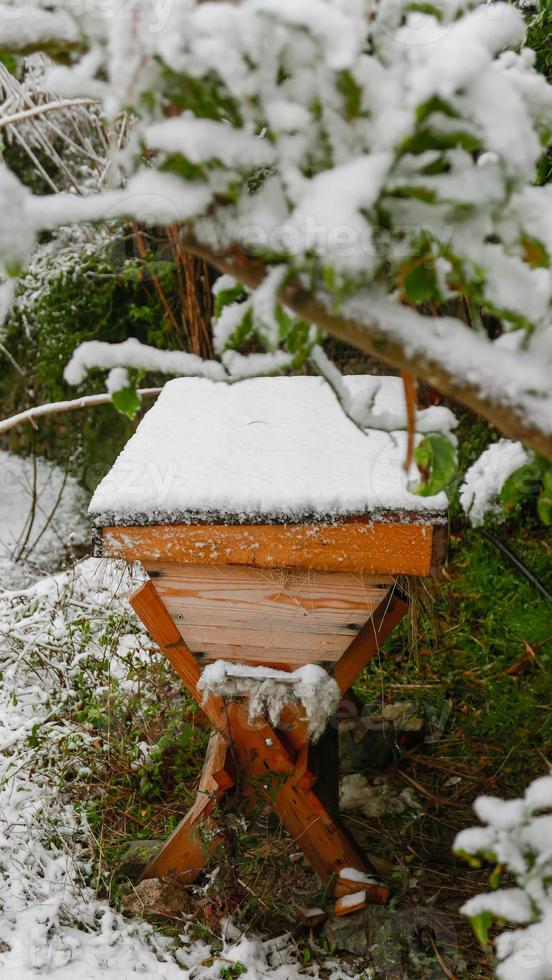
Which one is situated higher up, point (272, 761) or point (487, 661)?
point (272, 761)

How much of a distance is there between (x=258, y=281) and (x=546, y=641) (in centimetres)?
241

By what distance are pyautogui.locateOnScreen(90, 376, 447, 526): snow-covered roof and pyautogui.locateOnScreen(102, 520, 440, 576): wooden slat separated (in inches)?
1.5

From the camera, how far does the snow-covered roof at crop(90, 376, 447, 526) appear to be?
143cm

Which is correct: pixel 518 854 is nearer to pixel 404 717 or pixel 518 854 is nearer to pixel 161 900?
pixel 161 900

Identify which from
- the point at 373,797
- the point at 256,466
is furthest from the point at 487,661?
the point at 256,466

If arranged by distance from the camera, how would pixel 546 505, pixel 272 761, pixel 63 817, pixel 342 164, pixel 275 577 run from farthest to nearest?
pixel 63 817
pixel 272 761
pixel 275 577
pixel 546 505
pixel 342 164

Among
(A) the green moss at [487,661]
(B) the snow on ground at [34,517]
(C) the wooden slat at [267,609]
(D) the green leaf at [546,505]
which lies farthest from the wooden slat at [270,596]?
(B) the snow on ground at [34,517]

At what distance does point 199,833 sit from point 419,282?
61.7 inches

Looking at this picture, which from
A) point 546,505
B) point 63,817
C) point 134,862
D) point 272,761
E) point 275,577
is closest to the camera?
point 546,505

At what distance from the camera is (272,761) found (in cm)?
183

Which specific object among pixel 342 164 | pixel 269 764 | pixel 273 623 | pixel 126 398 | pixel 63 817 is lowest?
pixel 63 817

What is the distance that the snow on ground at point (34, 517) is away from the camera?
12.1 ft

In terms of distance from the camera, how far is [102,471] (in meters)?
4.05

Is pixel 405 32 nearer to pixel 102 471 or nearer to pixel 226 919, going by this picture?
pixel 226 919
